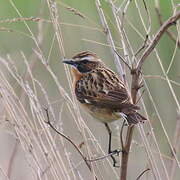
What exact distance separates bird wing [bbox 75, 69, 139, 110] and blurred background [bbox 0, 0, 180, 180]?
142mm

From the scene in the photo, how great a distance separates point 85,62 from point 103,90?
1.00ft

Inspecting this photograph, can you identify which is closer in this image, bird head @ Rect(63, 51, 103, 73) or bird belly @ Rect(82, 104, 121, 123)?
bird belly @ Rect(82, 104, 121, 123)

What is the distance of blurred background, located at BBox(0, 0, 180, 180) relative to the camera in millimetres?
3854

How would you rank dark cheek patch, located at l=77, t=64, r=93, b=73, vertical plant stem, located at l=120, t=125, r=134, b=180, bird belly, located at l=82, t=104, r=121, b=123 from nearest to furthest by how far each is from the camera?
vertical plant stem, located at l=120, t=125, r=134, b=180
bird belly, located at l=82, t=104, r=121, b=123
dark cheek patch, located at l=77, t=64, r=93, b=73

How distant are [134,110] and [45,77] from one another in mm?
3444

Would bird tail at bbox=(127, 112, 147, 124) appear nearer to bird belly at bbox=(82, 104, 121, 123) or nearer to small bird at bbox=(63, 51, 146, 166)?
small bird at bbox=(63, 51, 146, 166)

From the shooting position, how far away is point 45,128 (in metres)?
3.90

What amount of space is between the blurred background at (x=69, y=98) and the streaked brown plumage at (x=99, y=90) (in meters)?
0.13

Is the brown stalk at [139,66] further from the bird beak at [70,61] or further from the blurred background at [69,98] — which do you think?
the bird beak at [70,61]

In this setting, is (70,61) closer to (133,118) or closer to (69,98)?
(69,98)

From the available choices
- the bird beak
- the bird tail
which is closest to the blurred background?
the bird beak

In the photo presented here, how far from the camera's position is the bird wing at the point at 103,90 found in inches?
154

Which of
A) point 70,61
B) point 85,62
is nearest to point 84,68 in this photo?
point 85,62

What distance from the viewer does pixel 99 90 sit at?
166 inches
